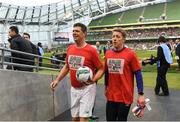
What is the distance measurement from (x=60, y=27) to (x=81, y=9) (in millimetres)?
6078

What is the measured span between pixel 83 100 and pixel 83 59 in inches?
23.9

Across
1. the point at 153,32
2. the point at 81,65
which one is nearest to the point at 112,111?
the point at 81,65

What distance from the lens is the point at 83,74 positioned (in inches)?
224

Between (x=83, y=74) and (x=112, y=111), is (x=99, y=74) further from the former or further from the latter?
(x=112, y=111)

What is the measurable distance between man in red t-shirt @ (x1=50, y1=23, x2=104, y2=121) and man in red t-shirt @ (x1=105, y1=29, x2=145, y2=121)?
0.35 metres

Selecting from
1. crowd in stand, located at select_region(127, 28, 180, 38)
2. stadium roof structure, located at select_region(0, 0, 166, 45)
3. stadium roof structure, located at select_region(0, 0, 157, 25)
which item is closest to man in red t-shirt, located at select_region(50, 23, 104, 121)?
crowd in stand, located at select_region(127, 28, 180, 38)

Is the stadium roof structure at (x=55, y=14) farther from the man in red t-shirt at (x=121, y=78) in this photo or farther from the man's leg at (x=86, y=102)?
the man in red t-shirt at (x=121, y=78)

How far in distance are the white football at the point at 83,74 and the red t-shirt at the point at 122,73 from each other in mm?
335

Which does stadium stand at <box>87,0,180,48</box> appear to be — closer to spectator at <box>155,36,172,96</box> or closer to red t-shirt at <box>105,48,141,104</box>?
spectator at <box>155,36,172,96</box>

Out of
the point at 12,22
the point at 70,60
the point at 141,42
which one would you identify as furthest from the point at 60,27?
the point at 70,60

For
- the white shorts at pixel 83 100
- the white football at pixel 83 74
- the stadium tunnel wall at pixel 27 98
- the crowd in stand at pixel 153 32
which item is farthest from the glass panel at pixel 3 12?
the white football at pixel 83 74

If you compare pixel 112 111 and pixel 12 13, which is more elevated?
pixel 12 13

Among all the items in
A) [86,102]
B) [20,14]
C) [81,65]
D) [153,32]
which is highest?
[20,14]

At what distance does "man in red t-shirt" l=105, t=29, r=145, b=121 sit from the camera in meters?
5.52
